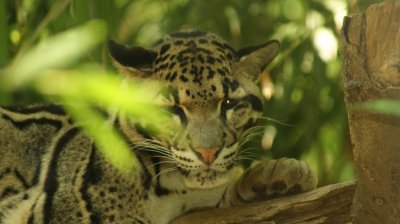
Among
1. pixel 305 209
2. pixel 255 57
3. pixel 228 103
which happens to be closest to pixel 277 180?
pixel 305 209

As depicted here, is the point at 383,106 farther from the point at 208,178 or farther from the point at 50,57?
the point at 208,178

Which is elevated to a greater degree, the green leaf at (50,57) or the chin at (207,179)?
the green leaf at (50,57)

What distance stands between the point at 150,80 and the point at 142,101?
8 centimetres

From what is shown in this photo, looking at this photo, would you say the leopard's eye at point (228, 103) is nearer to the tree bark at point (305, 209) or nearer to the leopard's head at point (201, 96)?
the leopard's head at point (201, 96)

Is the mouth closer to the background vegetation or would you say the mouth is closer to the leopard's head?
the leopard's head

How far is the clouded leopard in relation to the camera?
8.59ft

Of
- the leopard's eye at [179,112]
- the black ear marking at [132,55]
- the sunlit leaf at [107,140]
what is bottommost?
the sunlit leaf at [107,140]

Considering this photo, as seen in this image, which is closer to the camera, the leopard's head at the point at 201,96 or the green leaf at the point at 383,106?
the green leaf at the point at 383,106

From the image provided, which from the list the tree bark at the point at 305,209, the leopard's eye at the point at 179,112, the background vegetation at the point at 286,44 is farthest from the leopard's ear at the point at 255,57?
the background vegetation at the point at 286,44

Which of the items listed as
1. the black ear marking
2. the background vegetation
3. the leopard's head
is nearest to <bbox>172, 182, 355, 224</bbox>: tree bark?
the leopard's head

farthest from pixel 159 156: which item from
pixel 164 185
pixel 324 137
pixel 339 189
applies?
pixel 324 137

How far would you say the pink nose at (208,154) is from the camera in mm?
2533

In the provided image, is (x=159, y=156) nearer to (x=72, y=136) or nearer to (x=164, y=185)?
→ (x=164, y=185)

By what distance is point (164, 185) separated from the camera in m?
2.78
